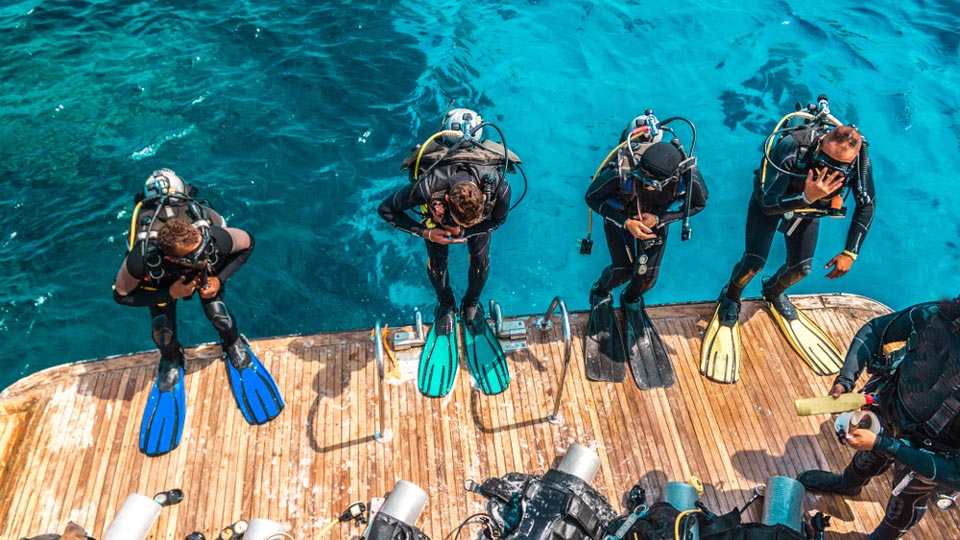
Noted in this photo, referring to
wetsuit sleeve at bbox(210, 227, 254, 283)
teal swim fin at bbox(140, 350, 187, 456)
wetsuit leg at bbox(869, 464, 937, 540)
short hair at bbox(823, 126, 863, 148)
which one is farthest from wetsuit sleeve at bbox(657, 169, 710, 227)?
teal swim fin at bbox(140, 350, 187, 456)

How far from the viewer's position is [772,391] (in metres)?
6.17

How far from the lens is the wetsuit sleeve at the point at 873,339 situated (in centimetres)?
432

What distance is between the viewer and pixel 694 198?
5.56 m

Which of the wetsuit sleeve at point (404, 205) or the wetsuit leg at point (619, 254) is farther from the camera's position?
the wetsuit leg at point (619, 254)

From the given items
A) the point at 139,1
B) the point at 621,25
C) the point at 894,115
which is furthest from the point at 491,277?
the point at 139,1

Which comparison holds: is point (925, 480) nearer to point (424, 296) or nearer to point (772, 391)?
point (772, 391)

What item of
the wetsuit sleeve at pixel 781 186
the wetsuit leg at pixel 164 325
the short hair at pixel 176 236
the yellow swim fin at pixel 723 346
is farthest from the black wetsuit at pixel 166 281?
the wetsuit sleeve at pixel 781 186

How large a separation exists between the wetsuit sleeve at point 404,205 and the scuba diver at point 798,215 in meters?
3.19

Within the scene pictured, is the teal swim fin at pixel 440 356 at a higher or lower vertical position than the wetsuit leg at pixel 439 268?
lower

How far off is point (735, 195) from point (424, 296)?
584 centimetres

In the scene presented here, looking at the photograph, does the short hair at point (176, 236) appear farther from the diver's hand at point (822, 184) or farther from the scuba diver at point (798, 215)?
the diver's hand at point (822, 184)

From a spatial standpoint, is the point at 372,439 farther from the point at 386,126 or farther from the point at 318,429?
the point at 386,126

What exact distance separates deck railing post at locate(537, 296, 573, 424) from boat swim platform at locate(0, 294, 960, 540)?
5 cm

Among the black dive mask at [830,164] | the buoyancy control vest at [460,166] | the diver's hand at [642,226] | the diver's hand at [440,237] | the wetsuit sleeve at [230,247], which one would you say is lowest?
the wetsuit sleeve at [230,247]
